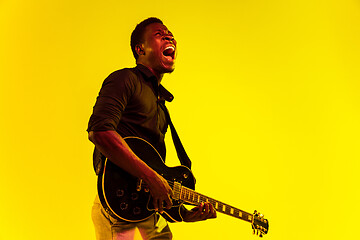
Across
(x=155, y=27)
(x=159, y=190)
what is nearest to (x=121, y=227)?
(x=159, y=190)

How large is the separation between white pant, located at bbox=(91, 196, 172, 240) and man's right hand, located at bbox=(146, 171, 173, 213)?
0.32 ft

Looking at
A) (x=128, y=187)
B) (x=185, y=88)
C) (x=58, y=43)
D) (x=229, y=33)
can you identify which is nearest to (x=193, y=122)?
(x=185, y=88)

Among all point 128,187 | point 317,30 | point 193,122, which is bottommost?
point 128,187

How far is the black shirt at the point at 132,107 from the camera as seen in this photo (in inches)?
56.3

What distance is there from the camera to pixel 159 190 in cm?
143

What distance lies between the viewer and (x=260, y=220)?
2098mm

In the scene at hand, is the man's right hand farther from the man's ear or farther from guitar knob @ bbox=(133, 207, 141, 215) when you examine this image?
the man's ear

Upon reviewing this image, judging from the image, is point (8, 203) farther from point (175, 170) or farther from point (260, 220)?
point (260, 220)

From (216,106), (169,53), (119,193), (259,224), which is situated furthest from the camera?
(216,106)

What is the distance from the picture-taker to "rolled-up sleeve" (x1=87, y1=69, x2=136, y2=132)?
1.40m

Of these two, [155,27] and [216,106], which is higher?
[216,106]

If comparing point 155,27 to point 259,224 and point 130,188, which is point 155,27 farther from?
point 259,224

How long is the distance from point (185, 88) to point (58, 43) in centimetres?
88

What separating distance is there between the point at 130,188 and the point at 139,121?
0.97ft
